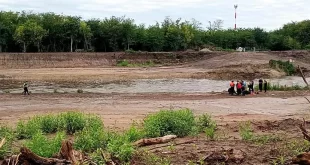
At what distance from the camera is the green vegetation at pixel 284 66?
55.9 metres

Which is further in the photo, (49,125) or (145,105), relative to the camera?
(145,105)

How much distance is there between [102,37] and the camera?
74.6 metres

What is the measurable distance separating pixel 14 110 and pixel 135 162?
751 inches

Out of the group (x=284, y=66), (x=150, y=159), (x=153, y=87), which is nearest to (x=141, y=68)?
(x=153, y=87)

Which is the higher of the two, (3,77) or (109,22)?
(109,22)

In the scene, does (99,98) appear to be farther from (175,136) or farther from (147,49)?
(147,49)

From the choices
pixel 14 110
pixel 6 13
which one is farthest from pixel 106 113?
pixel 6 13

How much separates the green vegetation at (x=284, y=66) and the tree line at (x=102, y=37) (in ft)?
78.4

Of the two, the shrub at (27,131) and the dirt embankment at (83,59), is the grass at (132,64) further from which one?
the shrub at (27,131)

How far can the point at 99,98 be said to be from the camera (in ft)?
107

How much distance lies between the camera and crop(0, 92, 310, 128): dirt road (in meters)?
23.7

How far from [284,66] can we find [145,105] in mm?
32797

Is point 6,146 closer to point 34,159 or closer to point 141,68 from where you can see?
point 34,159

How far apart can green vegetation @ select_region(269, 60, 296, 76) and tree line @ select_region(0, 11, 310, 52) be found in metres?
23.9
